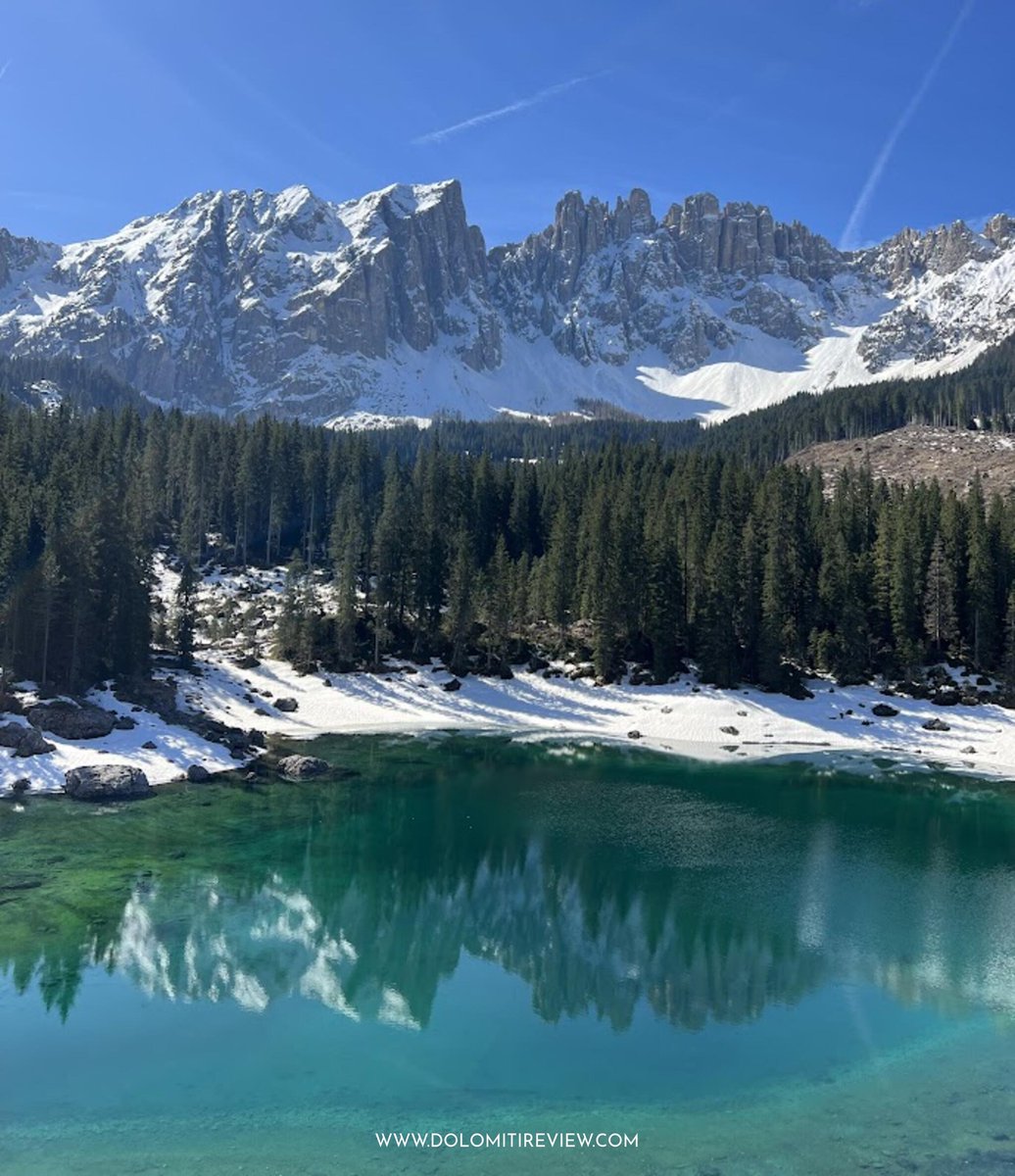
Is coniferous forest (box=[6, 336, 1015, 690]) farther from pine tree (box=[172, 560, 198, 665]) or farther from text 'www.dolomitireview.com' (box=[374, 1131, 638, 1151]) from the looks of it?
text 'www.dolomitireview.com' (box=[374, 1131, 638, 1151])

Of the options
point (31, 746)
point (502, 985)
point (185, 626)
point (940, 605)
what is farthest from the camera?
point (940, 605)

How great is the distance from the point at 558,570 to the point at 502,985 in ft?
234

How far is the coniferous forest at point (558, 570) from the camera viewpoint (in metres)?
74.1

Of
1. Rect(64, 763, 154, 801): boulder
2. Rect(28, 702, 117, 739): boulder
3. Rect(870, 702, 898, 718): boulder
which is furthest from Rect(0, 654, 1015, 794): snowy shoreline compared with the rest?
Rect(64, 763, 154, 801): boulder

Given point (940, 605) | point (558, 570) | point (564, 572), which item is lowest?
point (940, 605)

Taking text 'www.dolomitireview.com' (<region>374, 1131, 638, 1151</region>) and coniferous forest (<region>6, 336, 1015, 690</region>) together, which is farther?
coniferous forest (<region>6, 336, 1015, 690</region>)

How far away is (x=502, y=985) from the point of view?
30.1m

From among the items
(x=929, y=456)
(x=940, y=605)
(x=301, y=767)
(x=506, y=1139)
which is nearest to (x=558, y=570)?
(x=940, y=605)

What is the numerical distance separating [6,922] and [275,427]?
115693 millimetres

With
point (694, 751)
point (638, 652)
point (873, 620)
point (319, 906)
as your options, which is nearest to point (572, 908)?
point (319, 906)

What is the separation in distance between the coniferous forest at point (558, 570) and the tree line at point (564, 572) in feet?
0.81

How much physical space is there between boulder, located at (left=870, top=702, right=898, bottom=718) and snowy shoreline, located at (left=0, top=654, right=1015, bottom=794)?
0.48 metres

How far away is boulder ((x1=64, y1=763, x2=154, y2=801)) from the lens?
51.4 m

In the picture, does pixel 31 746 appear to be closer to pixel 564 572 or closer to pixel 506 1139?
pixel 506 1139
